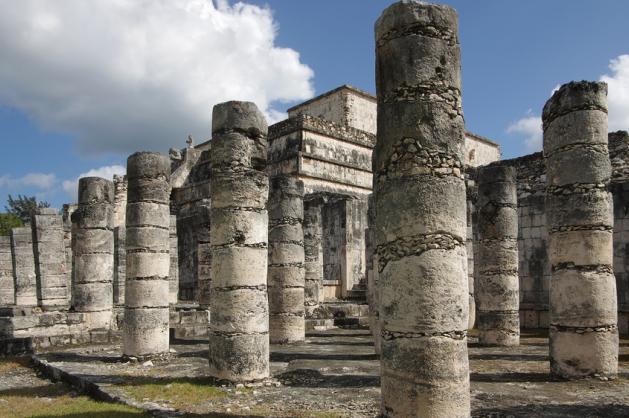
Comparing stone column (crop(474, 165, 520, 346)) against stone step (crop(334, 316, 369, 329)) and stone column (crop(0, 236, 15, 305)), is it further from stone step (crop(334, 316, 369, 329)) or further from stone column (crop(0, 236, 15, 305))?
stone column (crop(0, 236, 15, 305))

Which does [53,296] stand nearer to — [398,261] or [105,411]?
[105,411]

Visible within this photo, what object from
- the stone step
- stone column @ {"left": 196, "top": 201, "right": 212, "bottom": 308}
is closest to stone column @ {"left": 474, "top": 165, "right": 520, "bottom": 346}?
the stone step

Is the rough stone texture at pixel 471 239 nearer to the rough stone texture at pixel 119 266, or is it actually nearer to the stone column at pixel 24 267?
the rough stone texture at pixel 119 266

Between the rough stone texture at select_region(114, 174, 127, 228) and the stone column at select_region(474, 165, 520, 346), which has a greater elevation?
the rough stone texture at select_region(114, 174, 127, 228)

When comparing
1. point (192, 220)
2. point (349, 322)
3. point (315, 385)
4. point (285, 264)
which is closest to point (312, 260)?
point (349, 322)

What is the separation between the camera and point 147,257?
1067 cm

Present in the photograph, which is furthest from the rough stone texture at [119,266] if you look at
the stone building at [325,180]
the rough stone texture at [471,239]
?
the rough stone texture at [471,239]

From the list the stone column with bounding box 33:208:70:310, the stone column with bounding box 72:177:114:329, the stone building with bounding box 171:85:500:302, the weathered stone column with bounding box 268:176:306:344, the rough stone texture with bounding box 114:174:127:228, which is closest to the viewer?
the weathered stone column with bounding box 268:176:306:344

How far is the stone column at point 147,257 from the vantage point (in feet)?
33.8

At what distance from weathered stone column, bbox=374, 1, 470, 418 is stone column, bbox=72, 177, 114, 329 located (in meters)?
10.2

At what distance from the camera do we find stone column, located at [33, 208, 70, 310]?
1841 centimetres

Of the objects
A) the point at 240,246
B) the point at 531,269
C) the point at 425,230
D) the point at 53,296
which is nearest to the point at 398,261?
the point at 425,230

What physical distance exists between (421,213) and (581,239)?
439 cm

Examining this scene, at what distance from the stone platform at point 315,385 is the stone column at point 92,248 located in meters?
2.72
